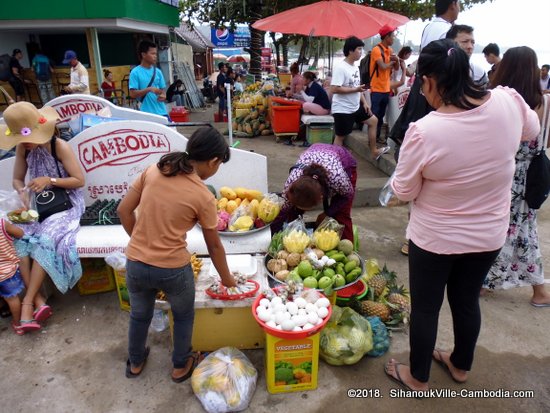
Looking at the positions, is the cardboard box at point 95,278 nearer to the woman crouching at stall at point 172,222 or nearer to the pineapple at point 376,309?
the woman crouching at stall at point 172,222

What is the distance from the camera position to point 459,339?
7.86 ft

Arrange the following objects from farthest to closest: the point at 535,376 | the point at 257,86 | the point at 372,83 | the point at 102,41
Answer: the point at 102,41 → the point at 257,86 → the point at 372,83 → the point at 535,376

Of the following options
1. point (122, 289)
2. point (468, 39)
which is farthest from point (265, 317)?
point (468, 39)

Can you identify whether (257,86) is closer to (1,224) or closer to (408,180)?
(1,224)

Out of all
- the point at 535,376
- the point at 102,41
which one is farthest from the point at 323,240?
the point at 102,41

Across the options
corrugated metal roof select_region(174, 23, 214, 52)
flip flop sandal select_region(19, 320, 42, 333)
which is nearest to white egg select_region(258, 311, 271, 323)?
flip flop sandal select_region(19, 320, 42, 333)

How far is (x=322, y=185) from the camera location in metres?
3.10

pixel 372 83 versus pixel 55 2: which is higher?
pixel 55 2

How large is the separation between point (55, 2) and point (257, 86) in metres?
5.10

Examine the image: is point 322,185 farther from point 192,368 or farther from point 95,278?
point 95,278

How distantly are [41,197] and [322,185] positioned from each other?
2300 mm

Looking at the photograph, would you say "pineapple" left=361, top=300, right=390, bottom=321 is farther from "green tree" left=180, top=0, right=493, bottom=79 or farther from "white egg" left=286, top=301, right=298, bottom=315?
"green tree" left=180, top=0, right=493, bottom=79

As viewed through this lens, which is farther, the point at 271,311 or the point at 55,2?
the point at 55,2

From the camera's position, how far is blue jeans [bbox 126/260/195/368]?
7.17 feet
